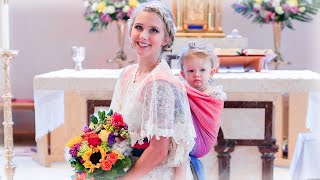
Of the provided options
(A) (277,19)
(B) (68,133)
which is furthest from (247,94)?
(A) (277,19)

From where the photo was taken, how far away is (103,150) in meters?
1.96

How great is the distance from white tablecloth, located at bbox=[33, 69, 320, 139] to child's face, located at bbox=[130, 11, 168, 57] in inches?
54.1

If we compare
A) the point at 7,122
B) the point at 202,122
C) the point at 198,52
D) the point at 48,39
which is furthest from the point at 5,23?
the point at 48,39

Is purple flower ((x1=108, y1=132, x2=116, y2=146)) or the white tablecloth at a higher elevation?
the white tablecloth

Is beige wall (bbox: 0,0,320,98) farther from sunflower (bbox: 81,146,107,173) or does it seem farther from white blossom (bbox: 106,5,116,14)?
sunflower (bbox: 81,146,107,173)

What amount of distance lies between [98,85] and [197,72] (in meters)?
0.99

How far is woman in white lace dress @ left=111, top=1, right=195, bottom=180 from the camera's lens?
1.91 meters

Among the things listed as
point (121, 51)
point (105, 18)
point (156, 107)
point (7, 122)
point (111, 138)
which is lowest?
point (7, 122)

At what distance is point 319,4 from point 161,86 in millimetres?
3497

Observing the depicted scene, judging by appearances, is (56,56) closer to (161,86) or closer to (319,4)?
(319,4)

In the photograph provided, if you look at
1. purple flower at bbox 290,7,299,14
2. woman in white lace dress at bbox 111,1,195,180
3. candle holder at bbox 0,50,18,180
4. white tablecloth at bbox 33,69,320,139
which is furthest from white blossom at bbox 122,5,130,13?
woman in white lace dress at bbox 111,1,195,180

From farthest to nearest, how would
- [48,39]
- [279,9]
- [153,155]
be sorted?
[48,39], [279,9], [153,155]

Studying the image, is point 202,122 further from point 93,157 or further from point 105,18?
point 105,18

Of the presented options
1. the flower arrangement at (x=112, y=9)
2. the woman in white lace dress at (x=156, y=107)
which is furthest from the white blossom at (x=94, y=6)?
the woman in white lace dress at (x=156, y=107)
